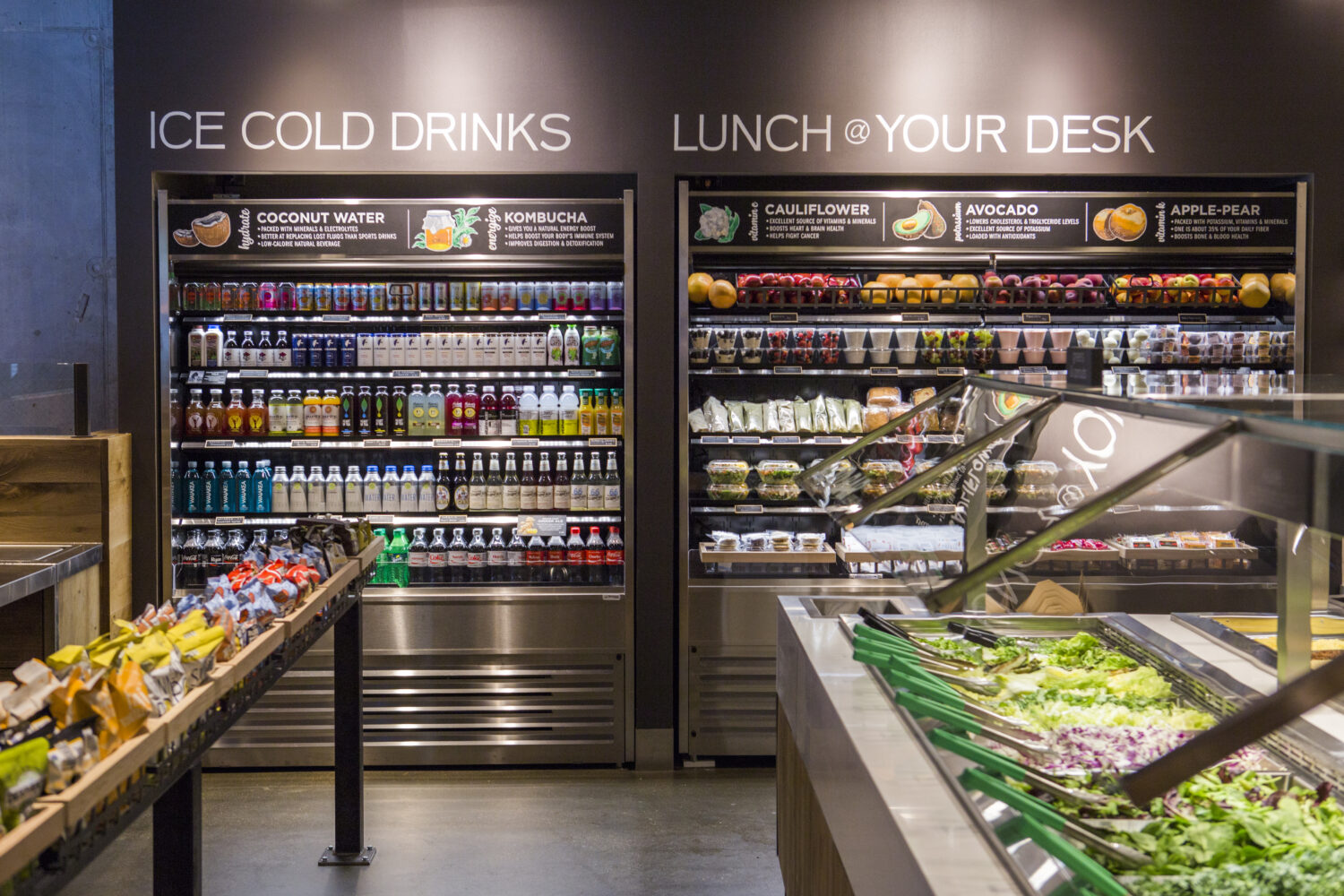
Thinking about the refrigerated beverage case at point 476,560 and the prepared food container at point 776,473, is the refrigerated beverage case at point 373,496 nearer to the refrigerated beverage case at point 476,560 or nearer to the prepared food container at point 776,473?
the refrigerated beverage case at point 476,560

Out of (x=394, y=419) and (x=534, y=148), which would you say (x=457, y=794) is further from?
(x=534, y=148)

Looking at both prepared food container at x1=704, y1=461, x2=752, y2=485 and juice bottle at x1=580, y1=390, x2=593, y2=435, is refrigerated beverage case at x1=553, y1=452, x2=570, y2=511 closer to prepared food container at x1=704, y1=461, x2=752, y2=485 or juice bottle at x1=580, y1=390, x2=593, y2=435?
juice bottle at x1=580, y1=390, x2=593, y2=435

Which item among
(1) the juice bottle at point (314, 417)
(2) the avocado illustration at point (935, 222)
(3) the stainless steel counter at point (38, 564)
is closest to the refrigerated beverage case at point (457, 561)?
(1) the juice bottle at point (314, 417)

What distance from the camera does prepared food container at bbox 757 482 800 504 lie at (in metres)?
5.21

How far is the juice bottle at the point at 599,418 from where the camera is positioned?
520 centimetres

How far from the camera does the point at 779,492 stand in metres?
5.21

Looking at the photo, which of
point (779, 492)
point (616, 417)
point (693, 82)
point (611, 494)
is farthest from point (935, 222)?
point (611, 494)

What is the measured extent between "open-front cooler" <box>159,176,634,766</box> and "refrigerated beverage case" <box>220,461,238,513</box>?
0.04 feet

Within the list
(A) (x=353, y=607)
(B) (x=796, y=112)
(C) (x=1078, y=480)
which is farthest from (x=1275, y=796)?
(B) (x=796, y=112)

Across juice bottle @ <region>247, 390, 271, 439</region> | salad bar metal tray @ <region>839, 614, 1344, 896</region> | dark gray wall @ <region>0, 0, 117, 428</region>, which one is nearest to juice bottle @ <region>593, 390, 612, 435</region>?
juice bottle @ <region>247, 390, 271, 439</region>

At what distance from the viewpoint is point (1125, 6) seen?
502cm

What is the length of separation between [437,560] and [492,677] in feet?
2.02

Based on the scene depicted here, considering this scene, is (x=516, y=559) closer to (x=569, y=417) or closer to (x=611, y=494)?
(x=611, y=494)

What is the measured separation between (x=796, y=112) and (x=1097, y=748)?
361 cm
